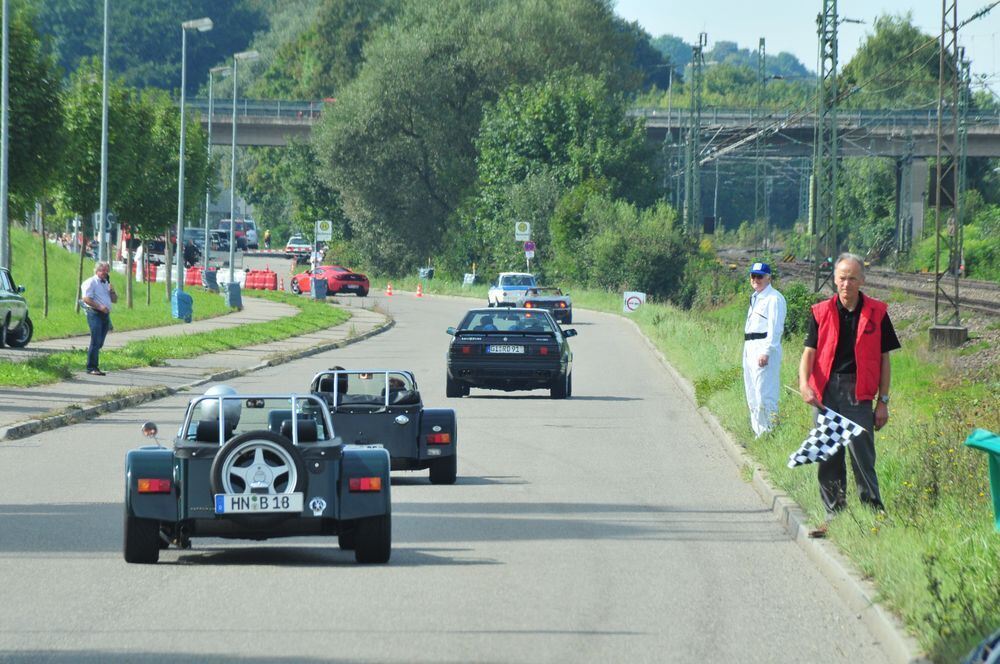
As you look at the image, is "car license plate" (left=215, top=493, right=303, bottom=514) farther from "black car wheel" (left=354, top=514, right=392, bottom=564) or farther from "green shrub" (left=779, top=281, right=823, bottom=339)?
"green shrub" (left=779, top=281, right=823, bottom=339)

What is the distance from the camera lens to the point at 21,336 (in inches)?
1294

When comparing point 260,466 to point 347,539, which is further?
point 347,539

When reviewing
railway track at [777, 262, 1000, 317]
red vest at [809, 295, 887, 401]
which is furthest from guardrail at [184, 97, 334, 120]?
red vest at [809, 295, 887, 401]

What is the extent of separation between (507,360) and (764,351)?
9.13 metres

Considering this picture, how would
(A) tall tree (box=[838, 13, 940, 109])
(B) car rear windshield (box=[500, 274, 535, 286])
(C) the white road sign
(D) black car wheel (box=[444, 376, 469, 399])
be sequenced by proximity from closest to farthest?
(D) black car wheel (box=[444, 376, 469, 399]), (C) the white road sign, (B) car rear windshield (box=[500, 274, 535, 286]), (A) tall tree (box=[838, 13, 940, 109])

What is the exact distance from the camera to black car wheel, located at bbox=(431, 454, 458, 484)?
1432cm

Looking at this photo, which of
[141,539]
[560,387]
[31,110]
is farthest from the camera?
[31,110]

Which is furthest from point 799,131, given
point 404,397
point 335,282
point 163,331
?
point 404,397

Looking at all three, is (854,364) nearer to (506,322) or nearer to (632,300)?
(506,322)

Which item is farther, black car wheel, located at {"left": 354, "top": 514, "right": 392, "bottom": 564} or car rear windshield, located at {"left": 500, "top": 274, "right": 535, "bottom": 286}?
car rear windshield, located at {"left": 500, "top": 274, "right": 535, "bottom": 286}

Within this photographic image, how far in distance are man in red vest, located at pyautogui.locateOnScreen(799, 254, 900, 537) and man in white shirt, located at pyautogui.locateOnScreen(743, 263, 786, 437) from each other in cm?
518

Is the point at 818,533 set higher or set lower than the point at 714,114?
lower

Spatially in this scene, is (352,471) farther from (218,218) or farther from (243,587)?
(218,218)

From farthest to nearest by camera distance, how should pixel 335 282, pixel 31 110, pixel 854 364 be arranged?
pixel 335 282
pixel 31 110
pixel 854 364
